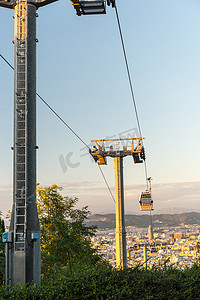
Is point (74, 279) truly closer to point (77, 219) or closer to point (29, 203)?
point (29, 203)

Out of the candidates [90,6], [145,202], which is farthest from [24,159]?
[145,202]

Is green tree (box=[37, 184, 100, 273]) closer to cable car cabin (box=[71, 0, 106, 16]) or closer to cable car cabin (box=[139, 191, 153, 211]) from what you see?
cable car cabin (box=[139, 191, 153, 211])

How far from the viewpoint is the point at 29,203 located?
9.76m

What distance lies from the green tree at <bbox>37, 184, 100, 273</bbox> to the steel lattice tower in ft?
28.5

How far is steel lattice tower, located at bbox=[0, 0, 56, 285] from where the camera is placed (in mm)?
9633

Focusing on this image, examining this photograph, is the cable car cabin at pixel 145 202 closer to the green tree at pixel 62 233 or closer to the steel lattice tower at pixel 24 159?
the green tree at pixel 62 233

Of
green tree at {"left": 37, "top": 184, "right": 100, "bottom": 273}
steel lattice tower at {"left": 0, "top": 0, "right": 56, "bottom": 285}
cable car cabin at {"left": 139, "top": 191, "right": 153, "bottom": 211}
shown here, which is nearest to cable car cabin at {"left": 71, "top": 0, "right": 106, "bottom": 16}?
steel lattice tower at {"left": 0, "top": 0, "right": 56, "bottom": 285}

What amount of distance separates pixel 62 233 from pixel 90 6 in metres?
12.9

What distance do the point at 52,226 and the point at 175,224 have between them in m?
45.4

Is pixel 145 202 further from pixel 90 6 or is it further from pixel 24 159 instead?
pixel 90 6

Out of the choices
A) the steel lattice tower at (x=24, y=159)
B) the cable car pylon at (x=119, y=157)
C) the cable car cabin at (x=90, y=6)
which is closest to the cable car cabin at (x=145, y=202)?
the cable car pylon at (x=119, y=157)

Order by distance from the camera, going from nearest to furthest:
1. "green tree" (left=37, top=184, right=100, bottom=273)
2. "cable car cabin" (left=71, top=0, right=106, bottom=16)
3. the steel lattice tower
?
the steel lattice tower < "cable car cabin" (left=71, top=0, right=106, bottom=16) < "green tree" (left=37, top=184, right=100, bottom=273)

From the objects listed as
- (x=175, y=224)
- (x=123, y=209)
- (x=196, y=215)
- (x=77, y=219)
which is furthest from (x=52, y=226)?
(x=196, y=215)

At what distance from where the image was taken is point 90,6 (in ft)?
33.9
